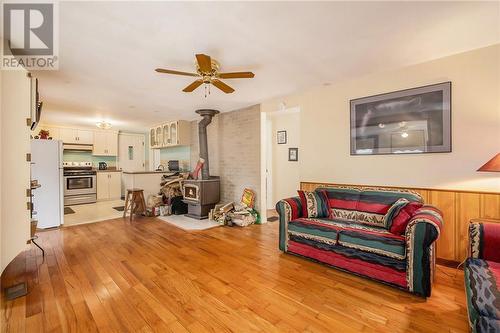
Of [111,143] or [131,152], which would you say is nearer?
[111,143]

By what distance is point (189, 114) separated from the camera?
5508mm

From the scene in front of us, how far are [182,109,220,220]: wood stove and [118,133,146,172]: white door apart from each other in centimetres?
405

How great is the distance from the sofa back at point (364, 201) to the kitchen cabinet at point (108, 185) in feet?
23.0

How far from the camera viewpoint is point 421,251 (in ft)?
6.28

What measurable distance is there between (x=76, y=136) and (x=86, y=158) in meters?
0.79

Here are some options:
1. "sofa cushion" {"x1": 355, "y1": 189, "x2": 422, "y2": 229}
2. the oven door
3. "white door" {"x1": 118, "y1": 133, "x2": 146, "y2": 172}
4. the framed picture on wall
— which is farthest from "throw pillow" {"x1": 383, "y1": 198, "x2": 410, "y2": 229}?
"white door" {"x1": 118, "y1": 133, "x2": 146, "y2": 172}

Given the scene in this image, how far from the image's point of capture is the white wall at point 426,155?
7.75 feet

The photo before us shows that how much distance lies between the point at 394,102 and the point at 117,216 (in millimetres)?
5711

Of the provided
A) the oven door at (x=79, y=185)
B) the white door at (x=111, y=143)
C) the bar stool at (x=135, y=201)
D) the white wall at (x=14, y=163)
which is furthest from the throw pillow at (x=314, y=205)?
the white door at (x=111, y=143)

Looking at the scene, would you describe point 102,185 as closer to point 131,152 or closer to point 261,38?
point 131,152

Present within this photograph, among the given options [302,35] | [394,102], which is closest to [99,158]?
[302,35]

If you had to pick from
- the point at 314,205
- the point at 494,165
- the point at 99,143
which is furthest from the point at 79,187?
the point at 494,165

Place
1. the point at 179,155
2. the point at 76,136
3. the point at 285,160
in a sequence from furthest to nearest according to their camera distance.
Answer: the point at 76,136 → the point at 179,155 → the point at 285,160

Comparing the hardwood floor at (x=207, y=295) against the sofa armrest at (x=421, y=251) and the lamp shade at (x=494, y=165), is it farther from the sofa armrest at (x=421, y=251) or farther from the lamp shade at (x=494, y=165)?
the lamp shade at (x=494, y=165)
